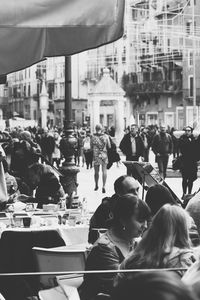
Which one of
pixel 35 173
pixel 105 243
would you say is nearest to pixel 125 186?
pixel 105 243

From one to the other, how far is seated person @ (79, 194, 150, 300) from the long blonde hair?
0.59 metres

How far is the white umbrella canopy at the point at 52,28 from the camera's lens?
15.5 ft

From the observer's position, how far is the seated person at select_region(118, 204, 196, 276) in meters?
4.80

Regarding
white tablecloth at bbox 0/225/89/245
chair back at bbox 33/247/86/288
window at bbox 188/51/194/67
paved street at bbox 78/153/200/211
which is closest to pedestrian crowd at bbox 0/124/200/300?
chair back at bbox 33/247/86/288

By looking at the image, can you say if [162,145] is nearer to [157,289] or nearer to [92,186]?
[92,186]

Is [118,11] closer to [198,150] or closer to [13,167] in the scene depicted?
[13,167]

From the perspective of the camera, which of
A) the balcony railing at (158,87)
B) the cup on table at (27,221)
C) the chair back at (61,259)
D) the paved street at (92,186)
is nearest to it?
the chair back at (61,259)

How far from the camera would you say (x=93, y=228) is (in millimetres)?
8062

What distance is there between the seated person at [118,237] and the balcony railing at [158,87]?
290ft

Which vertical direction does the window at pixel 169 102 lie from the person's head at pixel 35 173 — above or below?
below

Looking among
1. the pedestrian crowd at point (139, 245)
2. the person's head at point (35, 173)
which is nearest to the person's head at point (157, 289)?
the pedestrian crowd at point (139, 245)

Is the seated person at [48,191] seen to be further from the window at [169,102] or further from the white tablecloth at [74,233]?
the window at [169,102]

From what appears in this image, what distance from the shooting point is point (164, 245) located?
4.89 meters

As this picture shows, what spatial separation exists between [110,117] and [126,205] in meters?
93.3
